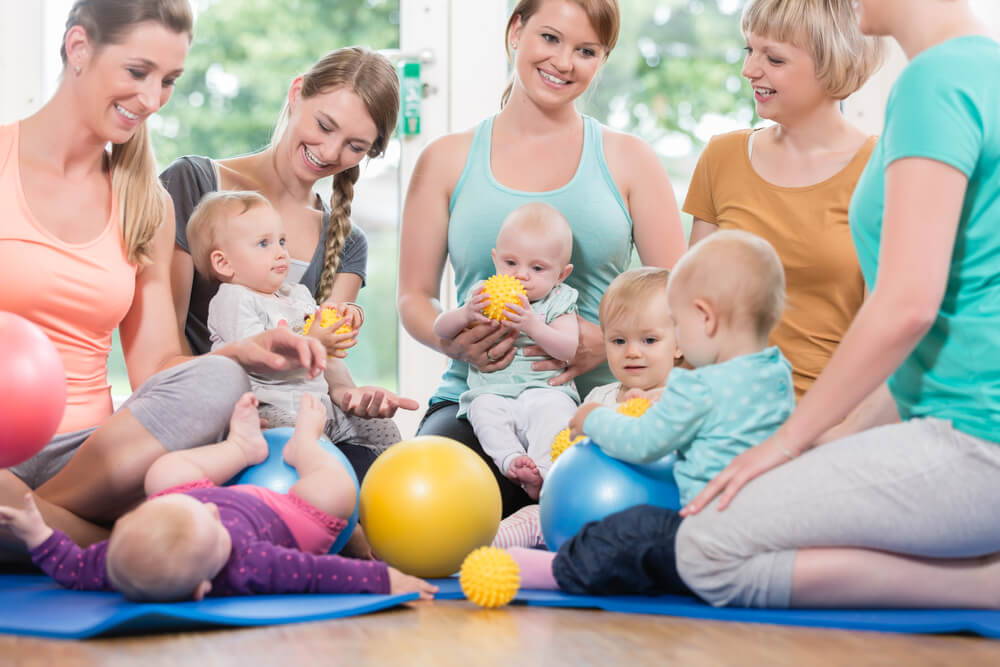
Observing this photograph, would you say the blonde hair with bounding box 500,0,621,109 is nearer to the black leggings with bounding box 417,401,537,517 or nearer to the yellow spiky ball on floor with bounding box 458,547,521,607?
the black leggings with bounding box 417,401,537,517

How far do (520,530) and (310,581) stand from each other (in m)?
0.59

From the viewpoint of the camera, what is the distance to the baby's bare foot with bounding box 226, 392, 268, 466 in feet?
6.23

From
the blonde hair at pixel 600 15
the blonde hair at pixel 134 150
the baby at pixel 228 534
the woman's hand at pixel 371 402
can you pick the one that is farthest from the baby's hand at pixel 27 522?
the blonde hair at pixel 600 15

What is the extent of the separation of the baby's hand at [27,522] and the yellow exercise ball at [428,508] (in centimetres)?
59

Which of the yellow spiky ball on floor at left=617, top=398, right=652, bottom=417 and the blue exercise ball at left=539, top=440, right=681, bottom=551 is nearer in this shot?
the blue exercise ball at left=539, top=440, right=681, bottom=551

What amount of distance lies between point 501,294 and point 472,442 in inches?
14.5

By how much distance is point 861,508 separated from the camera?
1580mm

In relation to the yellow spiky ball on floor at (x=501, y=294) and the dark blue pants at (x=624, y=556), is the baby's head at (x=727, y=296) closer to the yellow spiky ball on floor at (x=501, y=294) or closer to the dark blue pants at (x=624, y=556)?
the dark blue pants at (x=624, y=556)

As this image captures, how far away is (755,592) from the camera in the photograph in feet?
5.41

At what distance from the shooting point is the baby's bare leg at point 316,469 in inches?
71.9

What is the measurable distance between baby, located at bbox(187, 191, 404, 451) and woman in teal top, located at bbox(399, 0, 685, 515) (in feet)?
0.91

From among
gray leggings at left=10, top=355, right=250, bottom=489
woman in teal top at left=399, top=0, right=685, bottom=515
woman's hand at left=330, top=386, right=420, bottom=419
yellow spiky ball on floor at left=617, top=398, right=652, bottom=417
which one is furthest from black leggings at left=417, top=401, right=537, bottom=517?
gray leggings at left=10, top=355, right=250, bottom=489

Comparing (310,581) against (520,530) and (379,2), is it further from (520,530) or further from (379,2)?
(379,2)

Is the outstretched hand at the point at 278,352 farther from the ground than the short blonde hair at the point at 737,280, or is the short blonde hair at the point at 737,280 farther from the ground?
the short blonde hair at the point at 737,280
